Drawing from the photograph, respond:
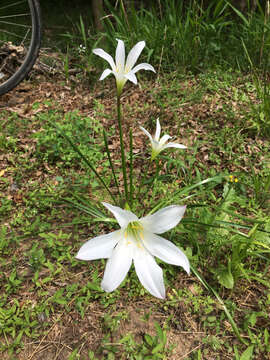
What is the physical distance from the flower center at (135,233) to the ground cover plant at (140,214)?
0.27m

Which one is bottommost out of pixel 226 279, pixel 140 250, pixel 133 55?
pixel 226 279

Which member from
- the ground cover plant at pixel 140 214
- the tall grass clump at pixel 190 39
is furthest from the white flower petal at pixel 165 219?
the tall grass clump at pixel 190 39

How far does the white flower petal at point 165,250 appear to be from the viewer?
88cm

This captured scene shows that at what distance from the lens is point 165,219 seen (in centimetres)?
87

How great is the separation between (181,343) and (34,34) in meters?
Answer: 2.69

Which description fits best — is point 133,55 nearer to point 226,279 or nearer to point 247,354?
point 226,279

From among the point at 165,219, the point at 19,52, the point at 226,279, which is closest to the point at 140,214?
the point at 226,279

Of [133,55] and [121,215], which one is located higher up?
[133,55]

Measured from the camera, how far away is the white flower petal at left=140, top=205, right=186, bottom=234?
33.5 inches

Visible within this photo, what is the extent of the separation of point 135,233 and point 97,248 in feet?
0.67

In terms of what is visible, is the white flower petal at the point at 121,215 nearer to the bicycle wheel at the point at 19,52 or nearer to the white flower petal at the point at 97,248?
the white flower petal at the point at 97,248

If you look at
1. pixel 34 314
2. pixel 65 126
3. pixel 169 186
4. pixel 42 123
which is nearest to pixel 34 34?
pixel 42 123

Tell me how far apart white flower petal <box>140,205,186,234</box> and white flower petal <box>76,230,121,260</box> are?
131mm

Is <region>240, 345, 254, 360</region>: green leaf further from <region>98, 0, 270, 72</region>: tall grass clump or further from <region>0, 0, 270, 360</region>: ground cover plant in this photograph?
<region>98, 0, 270, 72</region>: tall grass clump
